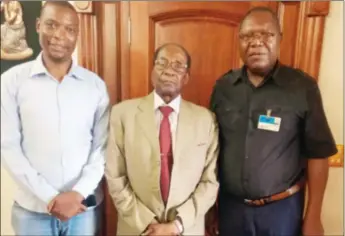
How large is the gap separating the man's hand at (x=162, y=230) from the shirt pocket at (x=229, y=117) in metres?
0.35

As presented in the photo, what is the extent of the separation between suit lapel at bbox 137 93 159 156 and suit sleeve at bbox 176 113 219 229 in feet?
0.57

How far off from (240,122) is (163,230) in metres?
0.40

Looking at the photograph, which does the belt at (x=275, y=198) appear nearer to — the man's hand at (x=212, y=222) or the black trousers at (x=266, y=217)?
the black trousers at (x=266, y=217)

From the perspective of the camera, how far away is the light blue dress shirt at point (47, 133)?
1.16m

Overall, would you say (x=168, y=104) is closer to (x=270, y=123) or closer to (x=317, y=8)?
(x=270, y=123)

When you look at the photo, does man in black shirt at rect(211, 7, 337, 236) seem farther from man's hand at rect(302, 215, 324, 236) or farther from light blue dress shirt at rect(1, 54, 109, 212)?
light blue dress shirt at rect(1, 54, 109, 212)

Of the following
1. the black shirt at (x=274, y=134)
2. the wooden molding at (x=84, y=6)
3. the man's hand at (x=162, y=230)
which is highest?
the wooden molding at (x=84, y=6)

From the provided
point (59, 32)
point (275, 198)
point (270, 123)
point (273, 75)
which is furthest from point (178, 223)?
point (59, 32)

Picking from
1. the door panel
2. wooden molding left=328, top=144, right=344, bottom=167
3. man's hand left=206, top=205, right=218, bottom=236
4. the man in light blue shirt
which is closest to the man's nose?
the man in light blue shirt

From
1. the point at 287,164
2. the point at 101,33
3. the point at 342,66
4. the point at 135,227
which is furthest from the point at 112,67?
the point at 342,66

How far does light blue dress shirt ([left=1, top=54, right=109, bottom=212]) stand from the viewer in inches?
45.6

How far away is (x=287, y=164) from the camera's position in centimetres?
116

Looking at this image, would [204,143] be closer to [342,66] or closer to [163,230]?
[163,230]

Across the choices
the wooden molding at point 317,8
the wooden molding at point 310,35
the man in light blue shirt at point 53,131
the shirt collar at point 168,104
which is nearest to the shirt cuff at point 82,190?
the man in light blue shirt at point 53,131
